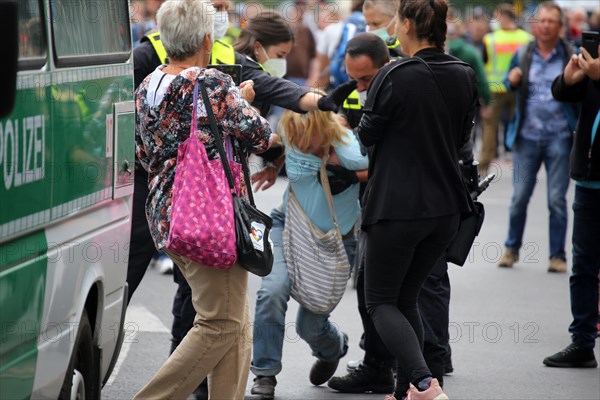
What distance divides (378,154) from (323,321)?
1165 mm

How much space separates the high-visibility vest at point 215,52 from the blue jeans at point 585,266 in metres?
2.21

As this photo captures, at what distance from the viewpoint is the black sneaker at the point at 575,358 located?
6.91 metres

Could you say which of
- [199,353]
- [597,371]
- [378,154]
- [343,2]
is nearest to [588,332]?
[597,371]

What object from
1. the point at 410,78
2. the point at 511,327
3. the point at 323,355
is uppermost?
the point at 410,78

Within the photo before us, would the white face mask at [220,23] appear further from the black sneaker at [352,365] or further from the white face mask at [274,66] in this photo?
the black sneaker at [352,365]

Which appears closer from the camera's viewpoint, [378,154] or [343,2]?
[378,154]

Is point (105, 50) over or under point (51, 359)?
over

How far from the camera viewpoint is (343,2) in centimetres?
4794

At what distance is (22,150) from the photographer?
11.5 feet

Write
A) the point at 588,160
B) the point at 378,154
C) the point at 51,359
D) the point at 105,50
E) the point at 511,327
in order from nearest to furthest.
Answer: the point at 51,359 → the point at 105,50 → the point at 378,154 → the point at 588,160 → the point at 511,327

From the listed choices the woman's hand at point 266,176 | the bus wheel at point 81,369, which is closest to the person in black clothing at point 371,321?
the woman's hand at point 266,176

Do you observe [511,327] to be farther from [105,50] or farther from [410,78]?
[105,50]

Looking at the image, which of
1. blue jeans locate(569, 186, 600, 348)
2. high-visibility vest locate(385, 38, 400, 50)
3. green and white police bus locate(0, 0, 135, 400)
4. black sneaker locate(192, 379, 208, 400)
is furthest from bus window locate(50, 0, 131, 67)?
blue jeans locate(569, 186, 600, 348)

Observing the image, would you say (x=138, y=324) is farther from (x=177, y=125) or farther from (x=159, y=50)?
(x=177, y=125)
